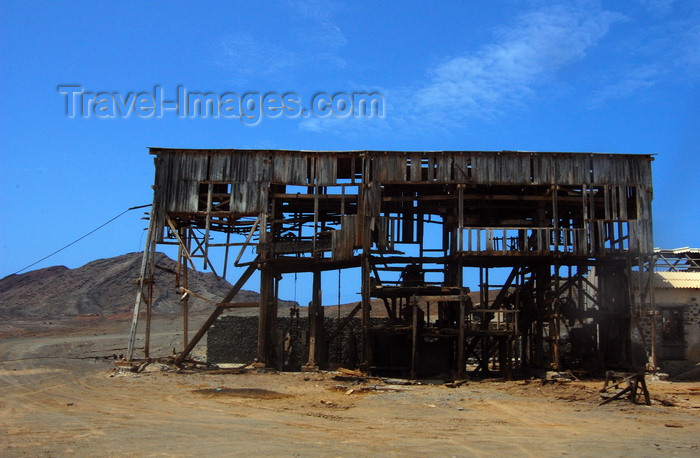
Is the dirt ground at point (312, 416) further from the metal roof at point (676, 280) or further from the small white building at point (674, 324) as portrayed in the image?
the metal roof at point (676, 280)

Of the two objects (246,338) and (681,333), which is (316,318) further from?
(681,333)

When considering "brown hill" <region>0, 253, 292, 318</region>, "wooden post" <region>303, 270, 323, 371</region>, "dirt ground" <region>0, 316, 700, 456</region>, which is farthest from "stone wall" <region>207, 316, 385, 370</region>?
"brown hill" <region>0, 253, 292, 318</region>

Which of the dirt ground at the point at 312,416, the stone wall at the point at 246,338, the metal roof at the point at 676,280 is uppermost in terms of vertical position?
the metal roof at the point at 676,280

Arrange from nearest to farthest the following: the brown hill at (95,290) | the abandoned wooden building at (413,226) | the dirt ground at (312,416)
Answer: the dirt ground at (312,416) → the abandoned wooden building at (413,226) → the brown hill at (95,290)

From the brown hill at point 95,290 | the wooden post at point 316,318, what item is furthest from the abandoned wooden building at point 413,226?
the brown hill at point 95,290

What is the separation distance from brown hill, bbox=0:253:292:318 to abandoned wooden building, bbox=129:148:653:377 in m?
34.8

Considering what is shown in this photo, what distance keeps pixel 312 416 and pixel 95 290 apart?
58.3 meters

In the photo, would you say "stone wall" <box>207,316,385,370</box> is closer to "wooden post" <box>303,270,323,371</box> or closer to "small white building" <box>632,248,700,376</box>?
"wooden post" <box>303,270,323,371</box>

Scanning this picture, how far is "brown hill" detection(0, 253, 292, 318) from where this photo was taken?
64375 millimetres

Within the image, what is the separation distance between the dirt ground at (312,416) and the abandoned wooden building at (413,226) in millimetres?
3993

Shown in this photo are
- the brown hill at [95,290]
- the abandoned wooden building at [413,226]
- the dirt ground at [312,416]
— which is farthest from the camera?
the brown hill at [95,290]

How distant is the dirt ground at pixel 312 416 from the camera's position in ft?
39.5

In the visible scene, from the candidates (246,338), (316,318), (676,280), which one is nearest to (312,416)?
(316,318)

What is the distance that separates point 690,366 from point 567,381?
6.92 metres
